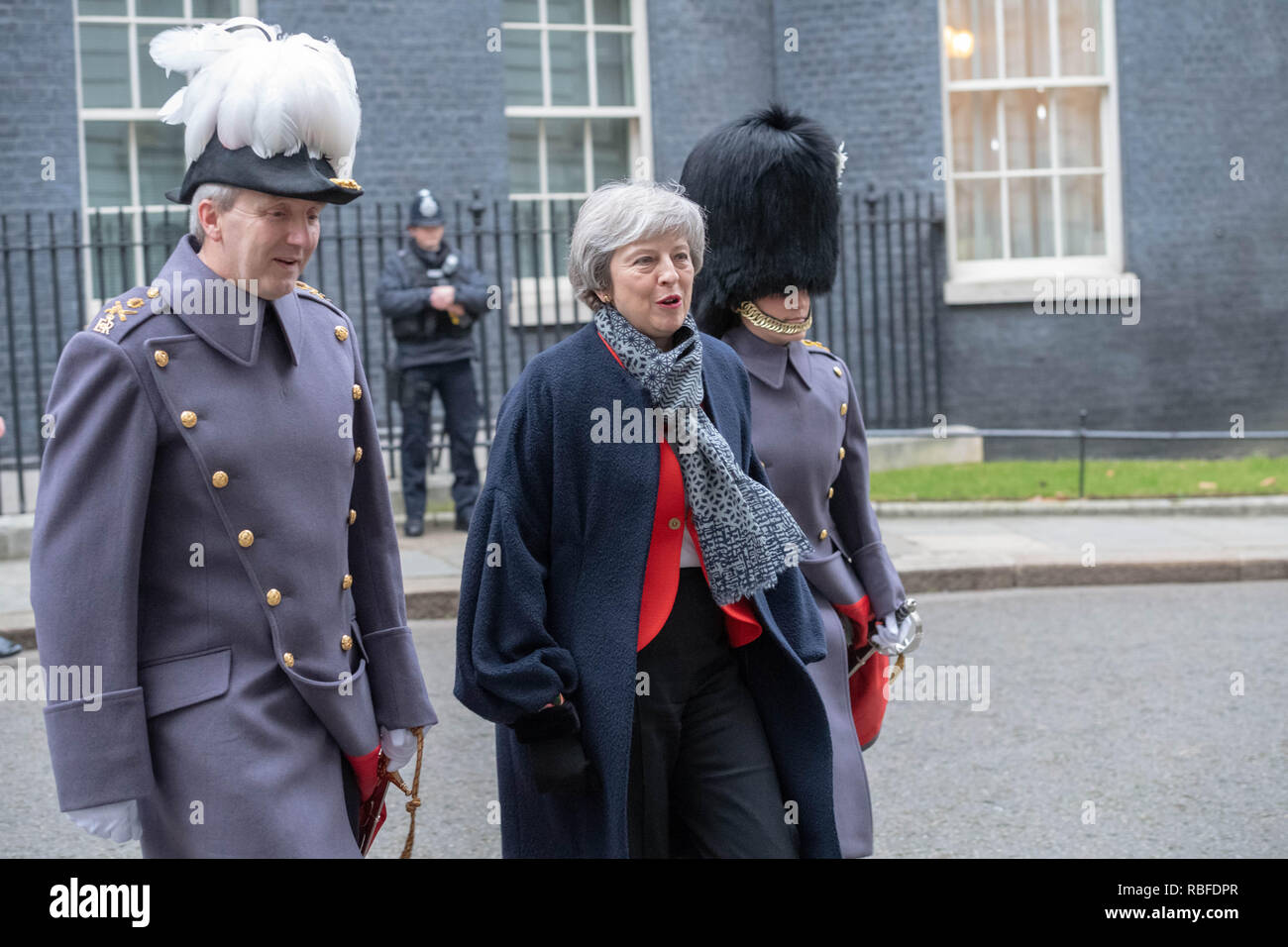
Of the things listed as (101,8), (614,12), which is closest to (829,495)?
(101,8)

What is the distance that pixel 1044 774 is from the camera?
597cm

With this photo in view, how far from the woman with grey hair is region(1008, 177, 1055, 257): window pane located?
12094 mm

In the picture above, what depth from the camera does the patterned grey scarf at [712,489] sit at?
3.33 m

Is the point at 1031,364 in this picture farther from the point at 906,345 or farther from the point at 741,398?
the point at 741,398

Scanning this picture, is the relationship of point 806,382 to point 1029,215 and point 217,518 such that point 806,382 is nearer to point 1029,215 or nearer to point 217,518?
point 217,518

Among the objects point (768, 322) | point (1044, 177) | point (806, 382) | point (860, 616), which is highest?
point (1044, 177)

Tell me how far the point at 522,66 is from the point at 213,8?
2629mm

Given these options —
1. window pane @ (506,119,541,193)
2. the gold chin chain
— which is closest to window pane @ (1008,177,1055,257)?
window pane @ (506,119,541,193)

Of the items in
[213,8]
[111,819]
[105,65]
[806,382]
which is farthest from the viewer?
[213,8]

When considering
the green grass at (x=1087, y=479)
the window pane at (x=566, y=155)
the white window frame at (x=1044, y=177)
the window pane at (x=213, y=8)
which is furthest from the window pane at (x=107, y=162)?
the white window frame at (x=1044, y=177)

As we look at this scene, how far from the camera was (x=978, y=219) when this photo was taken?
14953 millimetres

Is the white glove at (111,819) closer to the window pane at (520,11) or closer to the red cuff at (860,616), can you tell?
the red cuff at (860,616)

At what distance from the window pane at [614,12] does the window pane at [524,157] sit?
115 cm

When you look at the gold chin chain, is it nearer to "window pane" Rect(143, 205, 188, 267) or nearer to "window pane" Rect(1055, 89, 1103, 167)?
"window pane" Rect(143, 205, 188, 267)
